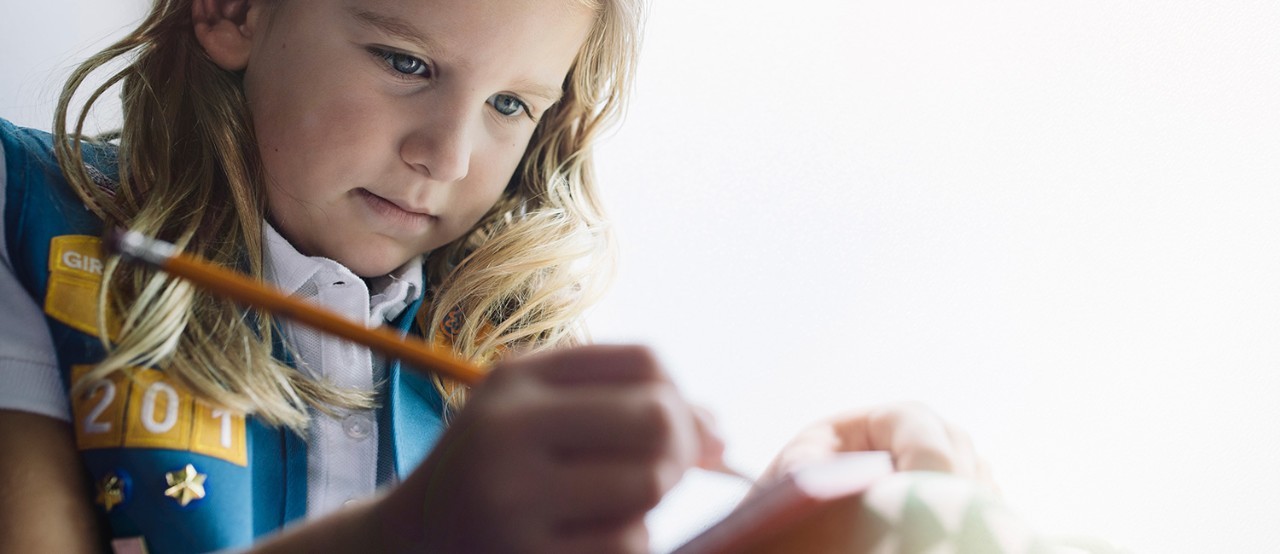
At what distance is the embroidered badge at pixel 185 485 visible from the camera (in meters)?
0.37

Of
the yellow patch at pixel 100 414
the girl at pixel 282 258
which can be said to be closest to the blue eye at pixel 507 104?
the girl at pixel 282 258

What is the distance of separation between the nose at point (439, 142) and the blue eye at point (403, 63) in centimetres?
2

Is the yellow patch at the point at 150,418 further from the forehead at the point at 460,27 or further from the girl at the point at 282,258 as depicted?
the forehead at the point at 460,27

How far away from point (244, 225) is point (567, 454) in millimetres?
293

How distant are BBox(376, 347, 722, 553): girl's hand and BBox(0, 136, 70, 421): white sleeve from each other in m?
0.23

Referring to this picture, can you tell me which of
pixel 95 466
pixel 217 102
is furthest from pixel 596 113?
pixel 95 466

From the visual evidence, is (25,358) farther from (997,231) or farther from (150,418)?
(997,231)

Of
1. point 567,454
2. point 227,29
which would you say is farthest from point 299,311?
point 227,29

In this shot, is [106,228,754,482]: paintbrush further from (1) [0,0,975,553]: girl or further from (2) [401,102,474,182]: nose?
(2) [401,102,474,182]: nose

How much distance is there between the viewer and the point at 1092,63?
46 centimetres

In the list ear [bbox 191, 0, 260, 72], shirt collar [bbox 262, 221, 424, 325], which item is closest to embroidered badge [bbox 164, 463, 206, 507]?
shirt collar [bbox 262, 221, 424, 325]

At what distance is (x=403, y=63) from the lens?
45cm

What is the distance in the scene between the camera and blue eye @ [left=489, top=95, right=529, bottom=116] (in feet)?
1.59

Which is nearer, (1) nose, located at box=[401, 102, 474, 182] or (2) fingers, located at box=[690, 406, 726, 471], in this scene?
(2) fingers, located at box=[690, 406, 726, 471]
